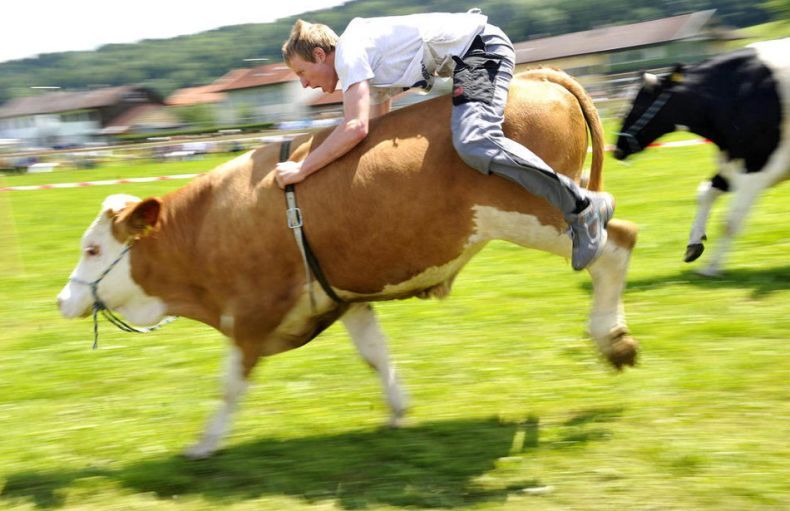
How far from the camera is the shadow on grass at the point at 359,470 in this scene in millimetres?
4332

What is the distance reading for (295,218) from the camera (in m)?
4.75

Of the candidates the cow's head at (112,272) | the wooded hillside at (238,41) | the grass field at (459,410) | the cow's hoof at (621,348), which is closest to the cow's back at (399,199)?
the cow's head at (112,272)

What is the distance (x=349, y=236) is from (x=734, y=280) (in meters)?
4.29

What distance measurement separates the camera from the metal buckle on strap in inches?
187

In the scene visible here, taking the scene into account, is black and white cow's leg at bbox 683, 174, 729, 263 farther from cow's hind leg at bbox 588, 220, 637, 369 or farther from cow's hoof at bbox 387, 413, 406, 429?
cow's hoof at bbox 387, 413, 406, 429

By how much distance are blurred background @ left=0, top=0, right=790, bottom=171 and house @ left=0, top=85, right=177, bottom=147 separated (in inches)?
5.6

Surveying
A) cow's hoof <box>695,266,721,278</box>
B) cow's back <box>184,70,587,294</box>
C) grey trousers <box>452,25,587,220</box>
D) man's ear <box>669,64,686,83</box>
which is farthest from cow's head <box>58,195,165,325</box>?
man's ear <box>669,64,686,83</box>

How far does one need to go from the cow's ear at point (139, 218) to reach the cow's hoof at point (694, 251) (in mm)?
5021

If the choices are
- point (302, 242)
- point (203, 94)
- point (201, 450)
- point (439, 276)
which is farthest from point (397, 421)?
point (203, 94)

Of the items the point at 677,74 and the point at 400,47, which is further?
the point at 677,74

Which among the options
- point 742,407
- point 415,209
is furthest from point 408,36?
point 742,407

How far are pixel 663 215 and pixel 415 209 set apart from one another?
7.74 metres

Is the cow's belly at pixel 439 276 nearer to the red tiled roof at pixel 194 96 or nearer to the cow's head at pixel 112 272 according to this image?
the cow's head at pixel 112 272

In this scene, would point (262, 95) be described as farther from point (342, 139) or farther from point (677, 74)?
point (342, 139)
